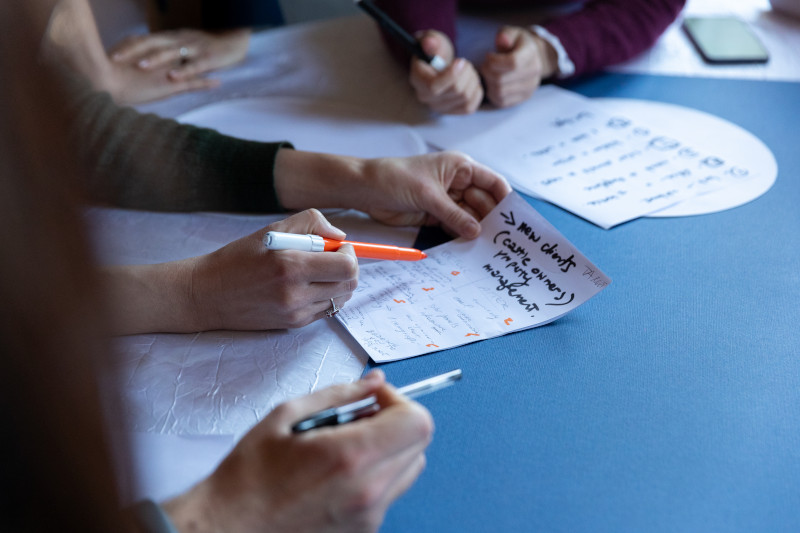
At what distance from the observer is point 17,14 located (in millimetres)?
180

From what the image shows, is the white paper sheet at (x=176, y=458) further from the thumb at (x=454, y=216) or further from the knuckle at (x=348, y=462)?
the thumb at (x=454, y=216)

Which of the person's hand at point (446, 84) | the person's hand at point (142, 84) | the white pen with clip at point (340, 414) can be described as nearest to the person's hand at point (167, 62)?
the person's hand at point (142, 84)

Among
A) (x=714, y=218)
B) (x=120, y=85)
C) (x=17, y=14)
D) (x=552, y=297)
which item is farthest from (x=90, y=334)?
(x=120, y=85)

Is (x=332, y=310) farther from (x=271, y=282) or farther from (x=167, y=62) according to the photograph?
(x=167, y=62)

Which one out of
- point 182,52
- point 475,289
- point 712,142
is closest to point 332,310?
point 475,289

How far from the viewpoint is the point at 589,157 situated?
3.32ft

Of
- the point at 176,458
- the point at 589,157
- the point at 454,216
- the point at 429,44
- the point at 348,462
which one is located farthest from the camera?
the point at 429,44

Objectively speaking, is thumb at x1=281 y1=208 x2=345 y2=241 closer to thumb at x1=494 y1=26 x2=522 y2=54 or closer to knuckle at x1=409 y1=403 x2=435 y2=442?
knuckle at x1=409 y1=403 x2=435 y2=442

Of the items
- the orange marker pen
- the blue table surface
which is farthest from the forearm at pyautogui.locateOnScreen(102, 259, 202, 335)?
the blue table surface

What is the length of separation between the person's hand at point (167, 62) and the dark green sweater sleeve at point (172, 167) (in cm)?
28

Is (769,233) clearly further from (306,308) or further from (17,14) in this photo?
(17,14)

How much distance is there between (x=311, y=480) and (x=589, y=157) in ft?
2.38

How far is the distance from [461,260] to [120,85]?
754 mm

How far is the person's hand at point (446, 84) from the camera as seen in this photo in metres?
1.09
